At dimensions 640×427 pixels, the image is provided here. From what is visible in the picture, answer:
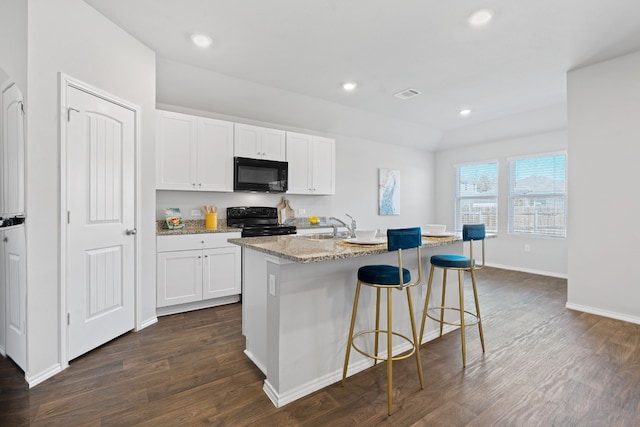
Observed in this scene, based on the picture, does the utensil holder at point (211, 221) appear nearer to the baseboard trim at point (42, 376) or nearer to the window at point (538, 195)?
the baseboard trim at point (42, 376)

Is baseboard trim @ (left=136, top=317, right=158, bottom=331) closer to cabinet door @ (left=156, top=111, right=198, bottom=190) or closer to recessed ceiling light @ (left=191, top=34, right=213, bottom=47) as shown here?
cabinet door @ (left=156, top=111, right=198, bottom=190)

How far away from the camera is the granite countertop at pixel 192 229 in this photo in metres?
3.25

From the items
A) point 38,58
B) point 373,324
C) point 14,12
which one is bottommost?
point 373,324

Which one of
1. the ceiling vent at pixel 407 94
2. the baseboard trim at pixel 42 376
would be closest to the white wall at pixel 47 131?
the baseboard trim at pixel 42 376

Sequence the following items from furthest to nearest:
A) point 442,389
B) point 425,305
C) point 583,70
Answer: point 583,70 < point 425,305 < point 442,389

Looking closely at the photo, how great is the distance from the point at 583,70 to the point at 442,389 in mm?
Result: 3683

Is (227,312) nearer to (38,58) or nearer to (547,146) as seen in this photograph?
(38,58)

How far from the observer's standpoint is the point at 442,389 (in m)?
1.91

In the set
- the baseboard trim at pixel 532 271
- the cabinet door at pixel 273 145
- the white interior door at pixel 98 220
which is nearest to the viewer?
the white interior door at pixel 98 220

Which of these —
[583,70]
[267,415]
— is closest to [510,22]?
[583,70]

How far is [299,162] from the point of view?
179 inches

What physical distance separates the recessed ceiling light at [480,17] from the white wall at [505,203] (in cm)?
359

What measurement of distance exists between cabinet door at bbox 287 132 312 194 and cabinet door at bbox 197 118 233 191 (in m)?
0.91

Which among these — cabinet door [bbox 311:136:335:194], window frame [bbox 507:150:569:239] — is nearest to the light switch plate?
cabinet door [bbox 311:136:335:194]
